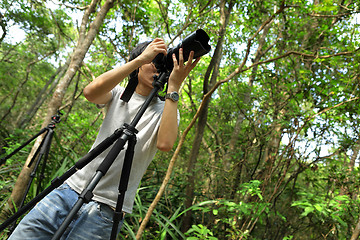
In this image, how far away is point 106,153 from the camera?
113 centimetres

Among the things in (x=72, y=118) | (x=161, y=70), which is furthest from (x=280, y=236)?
(x=72, y=118)

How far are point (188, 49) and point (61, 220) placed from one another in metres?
0.91

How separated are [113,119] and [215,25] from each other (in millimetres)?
3645

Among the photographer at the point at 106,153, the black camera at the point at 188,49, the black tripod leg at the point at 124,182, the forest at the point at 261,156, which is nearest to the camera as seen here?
the black tripod leg at the point at 124,182

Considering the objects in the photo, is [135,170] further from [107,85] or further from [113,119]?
[107,85]

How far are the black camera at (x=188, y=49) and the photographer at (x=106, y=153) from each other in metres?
0.03

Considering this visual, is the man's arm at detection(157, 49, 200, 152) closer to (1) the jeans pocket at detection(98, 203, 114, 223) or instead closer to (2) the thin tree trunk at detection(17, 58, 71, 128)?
(1) the jeans pocket at detection(98, 203, 114, 223)

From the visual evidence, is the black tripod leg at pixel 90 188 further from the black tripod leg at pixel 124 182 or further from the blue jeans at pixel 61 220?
the blue jeans at pixel 61 220

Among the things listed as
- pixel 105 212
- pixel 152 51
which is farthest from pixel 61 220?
pixel 152 51

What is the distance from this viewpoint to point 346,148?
291cm

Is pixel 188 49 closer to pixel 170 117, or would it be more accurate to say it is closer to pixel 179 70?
pixel 179 70

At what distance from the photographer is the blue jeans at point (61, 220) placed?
3.11ft

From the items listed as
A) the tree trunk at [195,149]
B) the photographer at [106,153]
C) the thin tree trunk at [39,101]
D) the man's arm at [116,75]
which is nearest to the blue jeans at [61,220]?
the photographer at [106,153]

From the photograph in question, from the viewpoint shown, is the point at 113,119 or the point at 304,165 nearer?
the point at 113,119
